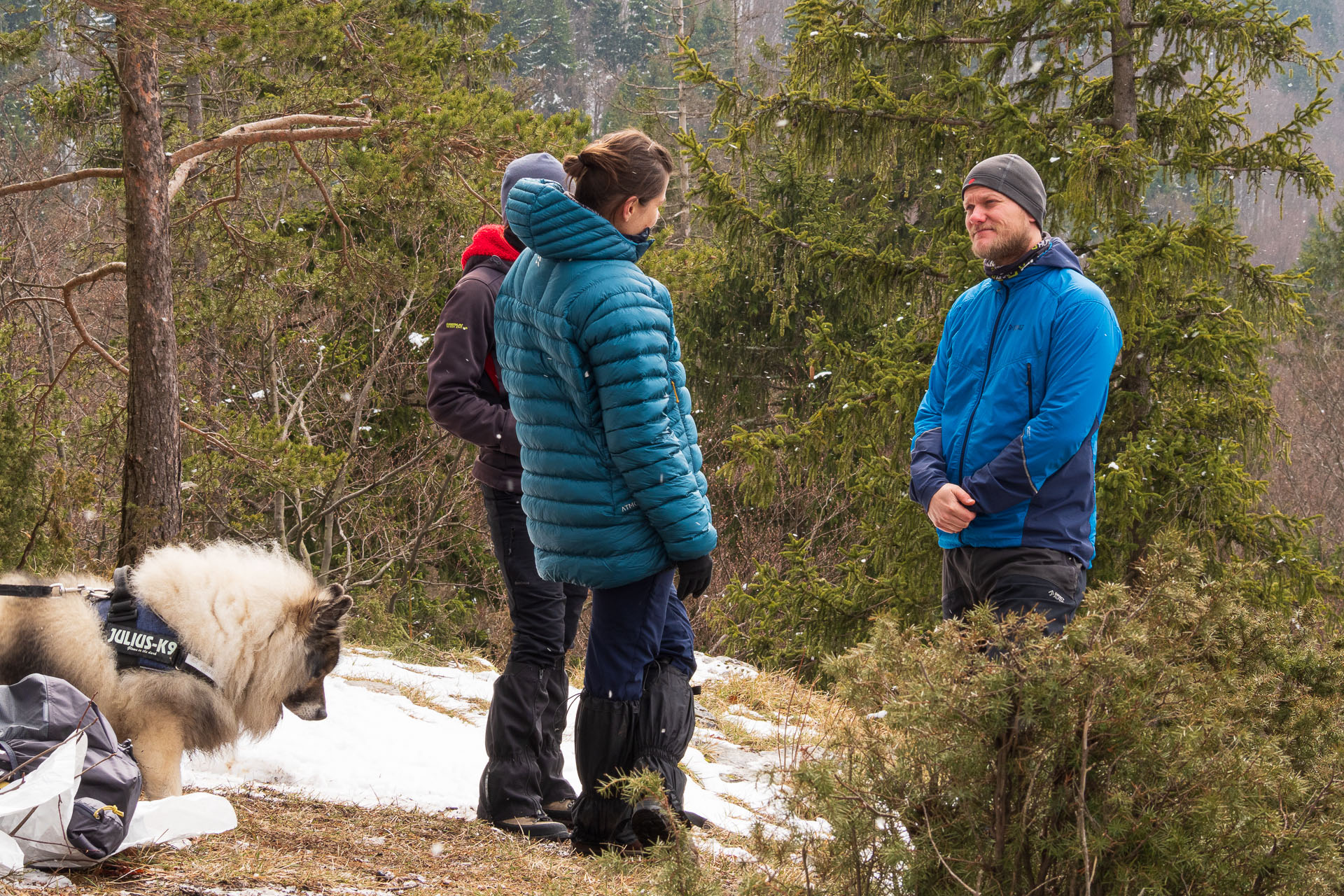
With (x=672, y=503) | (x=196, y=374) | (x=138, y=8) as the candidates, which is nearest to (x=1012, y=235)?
(x=672, y=503)

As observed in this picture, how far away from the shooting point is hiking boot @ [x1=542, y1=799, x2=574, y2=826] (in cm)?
354

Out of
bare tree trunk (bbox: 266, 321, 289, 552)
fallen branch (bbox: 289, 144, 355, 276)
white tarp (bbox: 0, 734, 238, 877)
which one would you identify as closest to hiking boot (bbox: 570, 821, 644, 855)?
white tarp (bbox: 0, 734, 238, 877)

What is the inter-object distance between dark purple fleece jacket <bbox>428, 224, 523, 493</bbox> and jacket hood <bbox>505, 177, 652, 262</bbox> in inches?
21.8

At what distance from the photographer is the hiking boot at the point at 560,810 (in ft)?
11.6

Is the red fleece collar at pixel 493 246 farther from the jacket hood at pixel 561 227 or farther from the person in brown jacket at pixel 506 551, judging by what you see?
the jacket hood at pixel 561 227

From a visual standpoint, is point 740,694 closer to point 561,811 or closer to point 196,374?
point 561,811

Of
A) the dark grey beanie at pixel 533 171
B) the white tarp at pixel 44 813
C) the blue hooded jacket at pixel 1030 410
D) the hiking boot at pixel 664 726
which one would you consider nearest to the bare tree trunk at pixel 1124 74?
the blue hooded jacket at pixel 1030 410

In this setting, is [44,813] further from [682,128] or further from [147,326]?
[682,128]

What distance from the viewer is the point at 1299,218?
213ft

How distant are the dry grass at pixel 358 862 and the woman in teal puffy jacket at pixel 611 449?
215mm

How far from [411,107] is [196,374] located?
18.8 feet

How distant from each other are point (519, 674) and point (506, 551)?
0.42 m

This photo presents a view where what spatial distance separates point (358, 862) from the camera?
2.87m

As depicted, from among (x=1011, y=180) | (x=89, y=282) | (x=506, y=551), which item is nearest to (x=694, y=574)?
(x=506, y=551)
